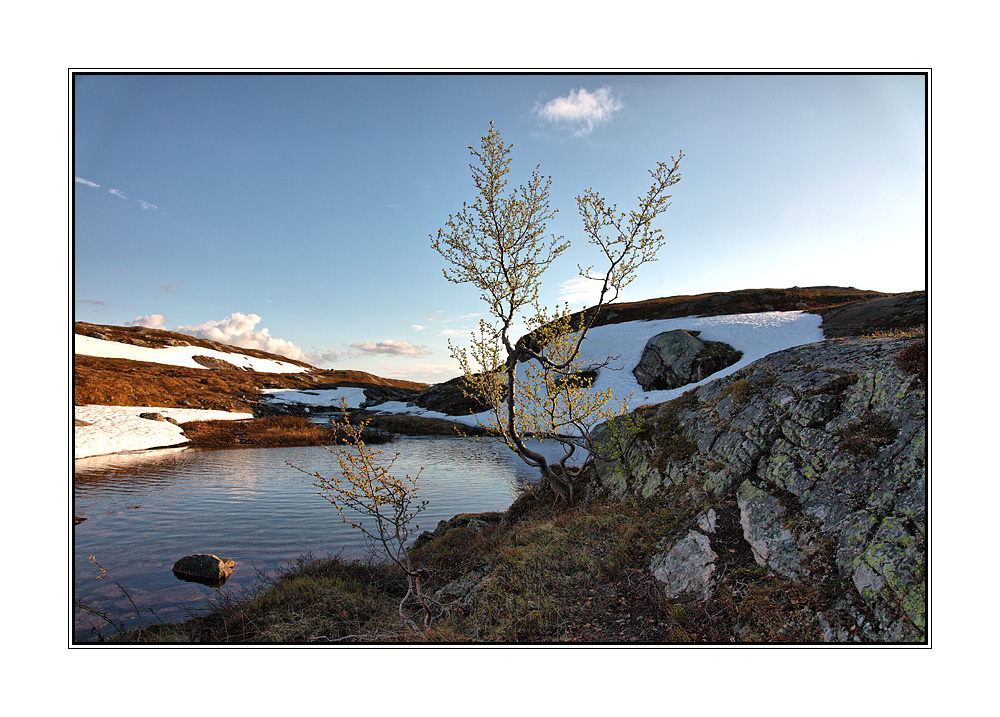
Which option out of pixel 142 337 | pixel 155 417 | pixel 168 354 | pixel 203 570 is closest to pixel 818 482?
pixel 203 570

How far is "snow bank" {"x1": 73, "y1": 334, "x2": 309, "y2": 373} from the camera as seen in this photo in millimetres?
53653

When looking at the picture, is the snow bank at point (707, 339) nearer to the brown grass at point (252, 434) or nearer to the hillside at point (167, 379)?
the brown grass at point (252, 434)

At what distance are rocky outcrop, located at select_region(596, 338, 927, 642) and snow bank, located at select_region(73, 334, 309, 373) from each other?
61.0 metres

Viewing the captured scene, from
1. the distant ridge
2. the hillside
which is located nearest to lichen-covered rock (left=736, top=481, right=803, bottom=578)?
the hillside

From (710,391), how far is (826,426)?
329cm

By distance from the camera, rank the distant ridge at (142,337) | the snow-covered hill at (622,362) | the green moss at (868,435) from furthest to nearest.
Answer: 1. the distant ridge at (142,337)
2. the snow-covered hill at (622,362)
3. the green moss at (868,435)

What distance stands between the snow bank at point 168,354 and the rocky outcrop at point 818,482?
200 ft

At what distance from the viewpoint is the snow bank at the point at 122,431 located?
853 inches

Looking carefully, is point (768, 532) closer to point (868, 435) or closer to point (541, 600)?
point (868, 435)

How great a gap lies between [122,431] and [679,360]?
121 feet

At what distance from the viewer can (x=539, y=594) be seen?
6.14m

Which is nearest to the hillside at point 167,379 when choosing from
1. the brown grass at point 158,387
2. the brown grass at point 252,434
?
the brown grass at point 158,387
